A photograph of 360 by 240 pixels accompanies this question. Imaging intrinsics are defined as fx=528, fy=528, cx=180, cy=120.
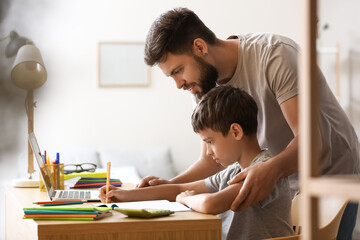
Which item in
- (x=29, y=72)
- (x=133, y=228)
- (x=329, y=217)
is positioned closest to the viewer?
(x=133, y=228)

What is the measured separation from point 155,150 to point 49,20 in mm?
1402

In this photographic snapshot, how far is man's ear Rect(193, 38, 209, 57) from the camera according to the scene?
175 centimetres

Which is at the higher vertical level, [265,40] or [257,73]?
[265,40]

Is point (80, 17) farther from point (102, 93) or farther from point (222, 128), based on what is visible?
point (222, 128)

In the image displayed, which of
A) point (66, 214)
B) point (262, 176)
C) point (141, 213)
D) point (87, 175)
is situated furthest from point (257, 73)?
point (87, 175)

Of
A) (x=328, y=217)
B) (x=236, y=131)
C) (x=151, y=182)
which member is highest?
(x=236, y=131)

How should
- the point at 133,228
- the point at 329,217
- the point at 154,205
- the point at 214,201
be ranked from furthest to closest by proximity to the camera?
the point at 329,217
the point at 154,205
the point at 214,201
the point at 133,228

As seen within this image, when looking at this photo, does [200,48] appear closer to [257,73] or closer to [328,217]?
[257,73]

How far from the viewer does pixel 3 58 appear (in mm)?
4195

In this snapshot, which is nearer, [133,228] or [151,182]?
[133,228]

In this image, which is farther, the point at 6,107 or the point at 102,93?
the point at 102,93

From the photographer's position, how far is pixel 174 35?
1.75 meters

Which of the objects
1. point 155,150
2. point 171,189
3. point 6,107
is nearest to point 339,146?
point 171,189

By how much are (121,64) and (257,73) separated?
292 centimetres
